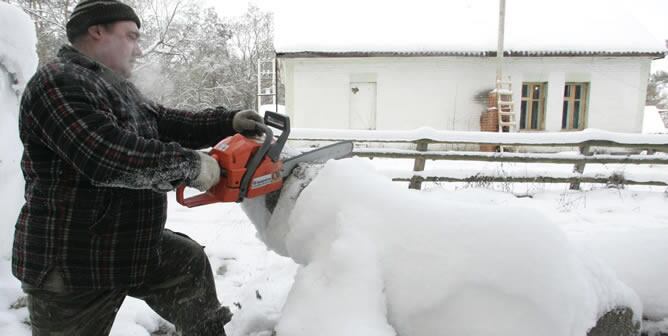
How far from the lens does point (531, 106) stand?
13.6 meters

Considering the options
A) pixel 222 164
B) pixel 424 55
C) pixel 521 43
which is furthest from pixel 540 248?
pixel 521 43

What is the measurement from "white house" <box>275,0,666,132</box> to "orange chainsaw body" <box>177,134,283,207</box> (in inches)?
445

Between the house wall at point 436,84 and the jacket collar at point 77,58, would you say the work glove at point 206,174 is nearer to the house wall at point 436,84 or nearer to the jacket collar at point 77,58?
the jacket collar at point 77,58

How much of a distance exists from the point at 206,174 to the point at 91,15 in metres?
0.77

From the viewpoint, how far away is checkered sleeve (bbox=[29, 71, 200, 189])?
142cm

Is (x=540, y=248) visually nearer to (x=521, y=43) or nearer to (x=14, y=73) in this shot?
(x=14, y=73)

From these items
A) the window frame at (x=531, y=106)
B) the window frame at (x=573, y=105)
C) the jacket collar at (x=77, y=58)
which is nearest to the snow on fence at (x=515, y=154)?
the jacket collar at (x=77, y=58)

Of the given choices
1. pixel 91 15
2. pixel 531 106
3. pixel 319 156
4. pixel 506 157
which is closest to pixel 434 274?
pixel 319 156

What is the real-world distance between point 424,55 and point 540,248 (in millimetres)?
11980

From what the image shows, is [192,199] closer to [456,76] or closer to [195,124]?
[195,124]

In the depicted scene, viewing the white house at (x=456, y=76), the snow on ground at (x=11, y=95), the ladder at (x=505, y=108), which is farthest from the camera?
the white house at (x=456, y=76)

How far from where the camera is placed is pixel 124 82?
1794mm

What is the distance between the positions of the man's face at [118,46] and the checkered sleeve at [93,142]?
253mm

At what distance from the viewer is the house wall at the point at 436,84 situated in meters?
13.1
